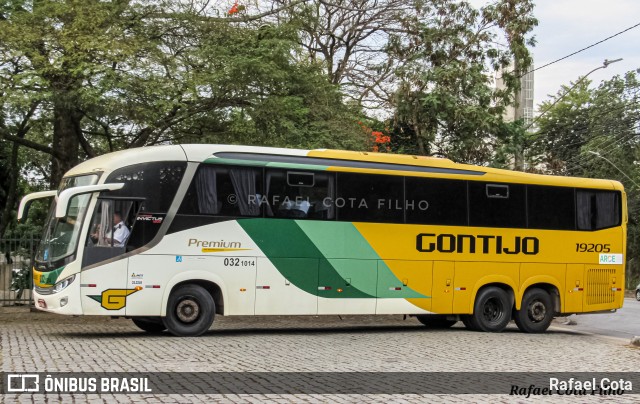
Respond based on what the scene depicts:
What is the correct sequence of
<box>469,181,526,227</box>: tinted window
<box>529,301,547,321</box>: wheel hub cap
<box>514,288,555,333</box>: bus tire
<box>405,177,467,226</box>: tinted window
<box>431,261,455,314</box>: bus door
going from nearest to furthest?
<box>405,177,467,226</box>: tinted window
<box>431,261,455,314</box>: bus door
<box>469,181,526,227</box>: tinted window
<box>514,288,555,333</box>: bus tire
<box>529,301,547,321</box>: wheel hub cap

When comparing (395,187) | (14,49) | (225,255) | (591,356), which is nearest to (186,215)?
(225,255)

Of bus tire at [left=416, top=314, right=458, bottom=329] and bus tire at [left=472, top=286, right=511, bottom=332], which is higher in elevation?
bus tire at [left=472, top=286, right=511, bottom=332]

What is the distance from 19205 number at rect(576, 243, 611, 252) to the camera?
64.5 ft

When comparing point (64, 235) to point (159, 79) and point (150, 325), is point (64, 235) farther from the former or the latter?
point (159, 79)

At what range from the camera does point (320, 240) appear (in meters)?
17.0

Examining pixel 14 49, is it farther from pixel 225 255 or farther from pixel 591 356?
pixel 591 356

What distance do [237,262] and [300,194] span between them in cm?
180

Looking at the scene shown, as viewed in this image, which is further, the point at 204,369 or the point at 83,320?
the point at 83,320

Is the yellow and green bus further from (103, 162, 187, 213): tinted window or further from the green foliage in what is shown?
the green foliage

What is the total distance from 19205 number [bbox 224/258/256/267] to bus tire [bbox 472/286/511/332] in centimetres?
526

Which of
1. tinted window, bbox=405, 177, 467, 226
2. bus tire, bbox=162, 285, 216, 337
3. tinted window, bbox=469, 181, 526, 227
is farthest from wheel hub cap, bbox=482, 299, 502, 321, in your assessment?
bus tire, bbox=162, 285, 216, 337

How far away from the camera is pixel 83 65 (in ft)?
59.1

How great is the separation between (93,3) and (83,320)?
7.12 metres

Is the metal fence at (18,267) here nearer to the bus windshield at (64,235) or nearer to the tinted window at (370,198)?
the bus windshield at (64,235)
